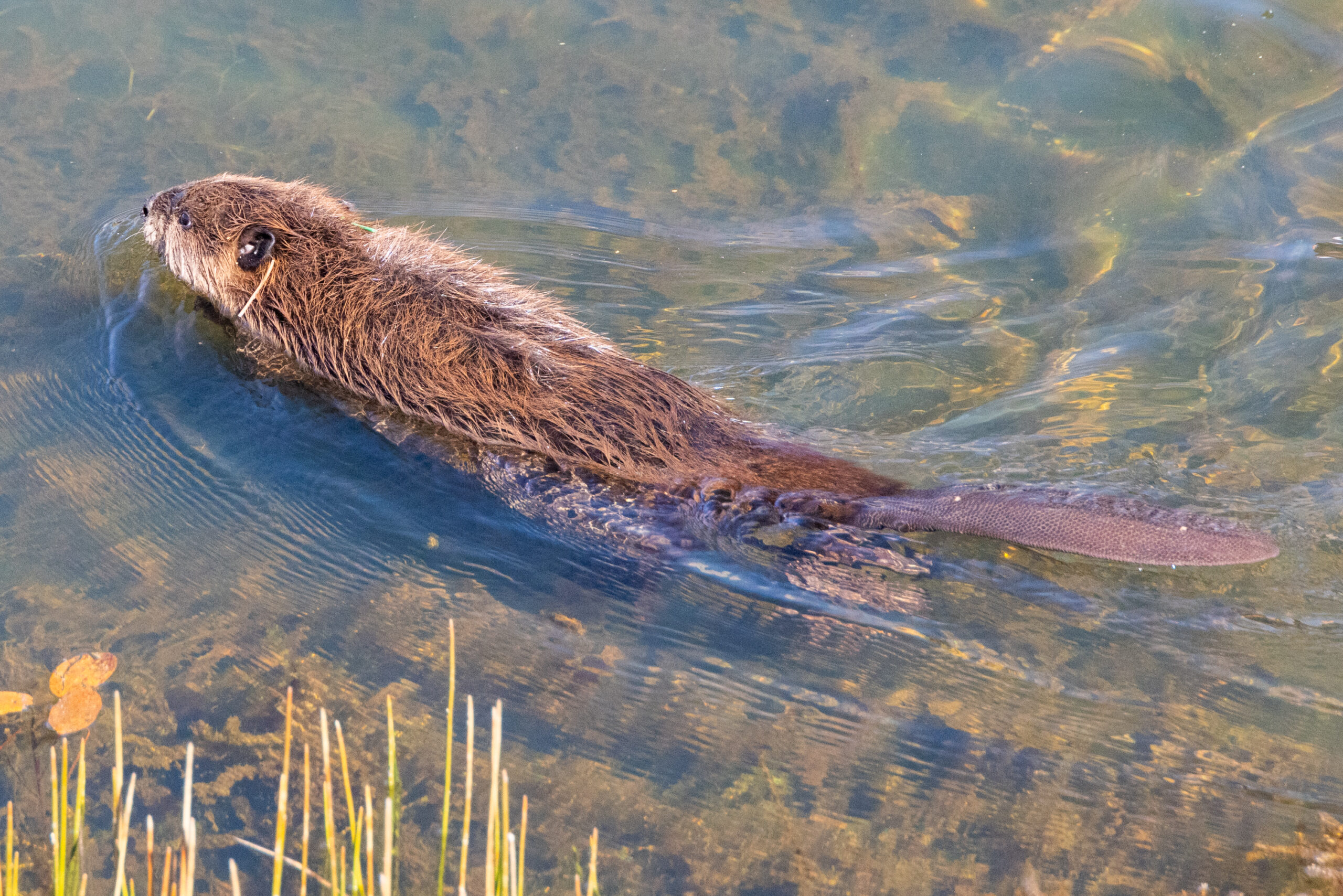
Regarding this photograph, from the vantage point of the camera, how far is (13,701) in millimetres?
2715

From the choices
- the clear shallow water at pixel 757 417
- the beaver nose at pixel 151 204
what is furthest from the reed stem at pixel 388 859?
the beaver nose at pixel 151 204

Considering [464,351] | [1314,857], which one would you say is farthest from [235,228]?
[1314,857]

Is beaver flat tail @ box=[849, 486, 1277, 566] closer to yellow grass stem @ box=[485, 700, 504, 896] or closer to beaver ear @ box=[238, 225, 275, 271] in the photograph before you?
yellow grass stem @ box=[485, 700, 504, 896]

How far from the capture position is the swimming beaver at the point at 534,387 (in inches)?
111

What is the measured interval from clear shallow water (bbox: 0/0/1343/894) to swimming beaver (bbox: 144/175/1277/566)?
0.22 meters

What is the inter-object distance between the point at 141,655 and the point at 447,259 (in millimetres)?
1650

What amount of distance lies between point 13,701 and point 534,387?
1.67m

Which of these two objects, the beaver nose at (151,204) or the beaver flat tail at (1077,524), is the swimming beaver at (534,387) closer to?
the beaver flat tail at (1077,524)

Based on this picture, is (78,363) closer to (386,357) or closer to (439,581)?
(386,357)

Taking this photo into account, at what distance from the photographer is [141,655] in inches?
112

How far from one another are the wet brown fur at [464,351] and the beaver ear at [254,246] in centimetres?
3

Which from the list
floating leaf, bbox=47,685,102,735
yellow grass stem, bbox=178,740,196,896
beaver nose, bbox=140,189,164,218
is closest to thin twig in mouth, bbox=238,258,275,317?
beaver nose, bbox=140,189,164,218

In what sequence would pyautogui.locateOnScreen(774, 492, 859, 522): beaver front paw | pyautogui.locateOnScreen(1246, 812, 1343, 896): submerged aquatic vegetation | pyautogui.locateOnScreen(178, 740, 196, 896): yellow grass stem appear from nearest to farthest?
A: pyautogui.locateOnScreen(178, 740, 196, 896): yellow grass stem → pyautogui.locateOnScreen(1246, 812, 1343, 896): submerged aquatic vegetation → pyautogui.locateOnScreen(774, 492, 859, 522): beaver front paw

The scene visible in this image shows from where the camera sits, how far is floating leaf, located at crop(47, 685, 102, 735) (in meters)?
2.67
